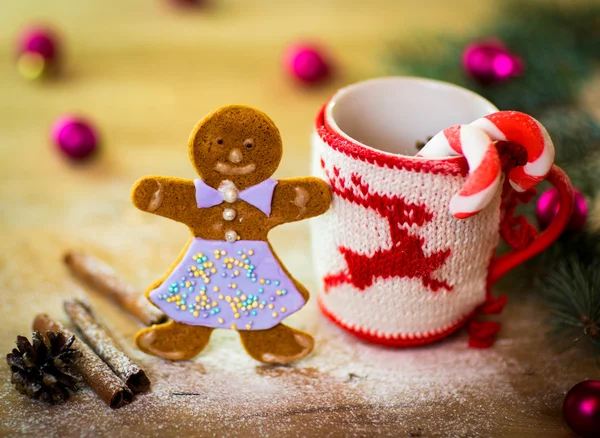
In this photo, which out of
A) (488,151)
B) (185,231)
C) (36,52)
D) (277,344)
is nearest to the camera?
(488,151)

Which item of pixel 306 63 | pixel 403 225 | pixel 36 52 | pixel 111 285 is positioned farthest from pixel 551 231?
pixel 36 52

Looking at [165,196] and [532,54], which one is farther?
[532,54]

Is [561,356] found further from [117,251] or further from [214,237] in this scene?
[117,251]

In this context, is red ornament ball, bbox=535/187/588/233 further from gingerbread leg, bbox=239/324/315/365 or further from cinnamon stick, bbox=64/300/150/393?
cinnamon stick, bbox=64/300/150/393

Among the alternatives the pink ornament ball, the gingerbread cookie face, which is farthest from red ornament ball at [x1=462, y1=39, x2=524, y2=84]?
the pink ornament ball

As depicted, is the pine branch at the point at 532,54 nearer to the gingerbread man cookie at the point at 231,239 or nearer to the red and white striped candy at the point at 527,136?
the red and white striped candy at the point at 527,136

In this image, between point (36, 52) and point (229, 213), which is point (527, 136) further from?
point (36, 52)

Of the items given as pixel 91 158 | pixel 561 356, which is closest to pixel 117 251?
pixel 91 158
